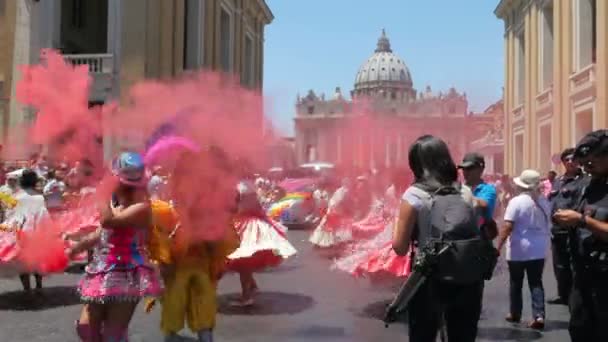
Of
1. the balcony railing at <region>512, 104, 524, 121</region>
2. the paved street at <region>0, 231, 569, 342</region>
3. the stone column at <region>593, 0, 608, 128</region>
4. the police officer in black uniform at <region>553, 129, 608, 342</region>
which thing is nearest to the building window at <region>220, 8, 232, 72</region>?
the balcony railing at <region>512, 104, 524, 121</region>

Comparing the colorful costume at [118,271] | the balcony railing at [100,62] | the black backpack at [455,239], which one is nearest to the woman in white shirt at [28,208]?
the colorful costume at [118,271]

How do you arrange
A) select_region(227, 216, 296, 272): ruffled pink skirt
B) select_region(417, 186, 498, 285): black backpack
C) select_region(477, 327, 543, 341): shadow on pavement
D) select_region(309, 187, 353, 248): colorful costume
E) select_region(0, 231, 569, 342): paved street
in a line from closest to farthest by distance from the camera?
select_region(417, 186, 498, 285): black backpack < select_region(477, 327, 543, 341): shadow on pavement < select_region(0, 231, 569, 342): paved street < select_region(227, 216, 296, 272): ruffled pink skirt < select_region(309, 187, 353, 248): colorful costume

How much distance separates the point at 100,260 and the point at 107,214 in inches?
13.2

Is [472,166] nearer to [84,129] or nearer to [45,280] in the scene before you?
[84,129]

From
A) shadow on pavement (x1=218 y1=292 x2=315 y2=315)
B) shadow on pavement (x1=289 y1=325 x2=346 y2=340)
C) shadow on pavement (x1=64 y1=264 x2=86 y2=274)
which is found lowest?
shadow on pavement (x1=289 y1=325 x2=346 y2=340)

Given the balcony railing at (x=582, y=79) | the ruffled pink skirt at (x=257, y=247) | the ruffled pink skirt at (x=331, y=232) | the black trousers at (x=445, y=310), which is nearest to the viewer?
the black trousers at (x=445, y=310)

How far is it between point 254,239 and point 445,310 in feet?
13.9

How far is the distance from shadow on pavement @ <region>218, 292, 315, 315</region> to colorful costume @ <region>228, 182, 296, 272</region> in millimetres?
496

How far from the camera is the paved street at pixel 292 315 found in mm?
6691

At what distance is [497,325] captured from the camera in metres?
7.14

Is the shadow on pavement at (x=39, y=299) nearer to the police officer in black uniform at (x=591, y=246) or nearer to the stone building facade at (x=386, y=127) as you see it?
the stone building facade at (x=386, y=127)

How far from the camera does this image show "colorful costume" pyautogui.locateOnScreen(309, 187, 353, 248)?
12508 millimetres

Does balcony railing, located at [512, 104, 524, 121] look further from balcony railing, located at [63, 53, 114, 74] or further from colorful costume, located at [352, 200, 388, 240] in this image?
colorful costume, located at [352, 200, 388, 240]

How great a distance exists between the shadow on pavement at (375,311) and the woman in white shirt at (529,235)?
1.35 meters
